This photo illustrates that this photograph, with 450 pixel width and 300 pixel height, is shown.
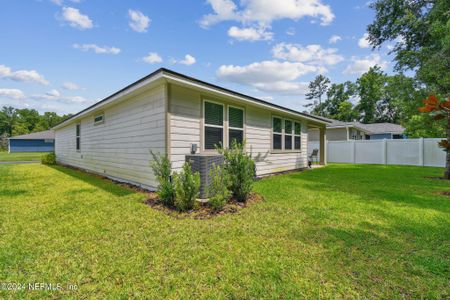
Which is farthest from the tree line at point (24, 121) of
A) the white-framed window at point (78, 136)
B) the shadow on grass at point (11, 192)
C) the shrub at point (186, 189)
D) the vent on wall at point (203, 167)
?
the shrub at point (186, 189)

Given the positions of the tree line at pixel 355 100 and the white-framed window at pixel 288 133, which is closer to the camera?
the white-framed window at pixel 288 133

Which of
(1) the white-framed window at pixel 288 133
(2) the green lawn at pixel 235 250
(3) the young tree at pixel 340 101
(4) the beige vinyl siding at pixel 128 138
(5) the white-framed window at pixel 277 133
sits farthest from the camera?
(3) the young tree at pixel 340 101

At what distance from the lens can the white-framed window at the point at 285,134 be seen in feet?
28.3

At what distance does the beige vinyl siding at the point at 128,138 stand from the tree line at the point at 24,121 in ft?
149

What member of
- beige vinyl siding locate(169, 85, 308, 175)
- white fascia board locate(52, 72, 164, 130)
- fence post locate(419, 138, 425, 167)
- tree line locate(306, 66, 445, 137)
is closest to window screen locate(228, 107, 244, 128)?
beige vinyl siding locate(169, 85, 308, 175)

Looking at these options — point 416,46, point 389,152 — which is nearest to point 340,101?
point 389,152

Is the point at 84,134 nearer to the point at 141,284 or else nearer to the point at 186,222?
the point at 186,222

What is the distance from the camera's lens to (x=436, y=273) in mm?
2072

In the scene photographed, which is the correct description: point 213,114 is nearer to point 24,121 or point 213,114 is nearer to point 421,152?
point 421,152

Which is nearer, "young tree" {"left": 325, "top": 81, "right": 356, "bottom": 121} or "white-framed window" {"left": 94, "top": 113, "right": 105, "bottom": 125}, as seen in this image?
"white-framed window" {"left": 94, "top": 113, "right": 105, "bottom": 125}

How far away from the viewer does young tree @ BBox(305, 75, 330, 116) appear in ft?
128

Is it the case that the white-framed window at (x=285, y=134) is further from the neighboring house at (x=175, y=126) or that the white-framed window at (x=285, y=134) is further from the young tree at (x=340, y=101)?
the young tree at (x=340, y=101)

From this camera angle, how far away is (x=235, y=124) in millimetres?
6750

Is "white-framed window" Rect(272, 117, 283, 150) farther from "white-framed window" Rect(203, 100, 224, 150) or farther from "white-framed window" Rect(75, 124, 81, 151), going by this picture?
"white-framed window" Rect(75, 124, 81, 151)
